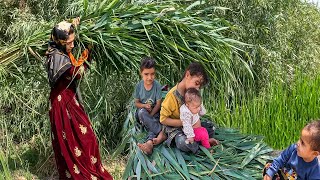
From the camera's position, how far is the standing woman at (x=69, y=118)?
130 inches

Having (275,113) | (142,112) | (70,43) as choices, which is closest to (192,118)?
(142,112)

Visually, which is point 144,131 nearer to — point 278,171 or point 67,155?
point 67,155

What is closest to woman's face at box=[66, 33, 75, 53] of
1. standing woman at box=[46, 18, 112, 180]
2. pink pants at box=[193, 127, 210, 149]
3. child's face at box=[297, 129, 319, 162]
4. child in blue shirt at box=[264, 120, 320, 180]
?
standing woman at box=[46, 18, 112, 180]

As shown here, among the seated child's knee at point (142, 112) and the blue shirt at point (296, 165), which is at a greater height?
the seated child's knee at point (142, 112)

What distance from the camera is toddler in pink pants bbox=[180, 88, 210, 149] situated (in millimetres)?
2930

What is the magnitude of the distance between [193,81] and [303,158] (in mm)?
900

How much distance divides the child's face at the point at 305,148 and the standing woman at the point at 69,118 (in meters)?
1.69

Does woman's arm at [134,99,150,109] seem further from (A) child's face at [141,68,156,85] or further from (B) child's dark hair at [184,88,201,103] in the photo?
(B) child's dark hair at [184,88,201,103]

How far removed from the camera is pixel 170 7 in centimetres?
383

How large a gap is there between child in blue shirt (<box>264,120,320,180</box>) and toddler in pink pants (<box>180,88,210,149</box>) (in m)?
0.62

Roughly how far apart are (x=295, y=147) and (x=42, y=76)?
2056 millimetres

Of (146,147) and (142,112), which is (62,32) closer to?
(142,112)

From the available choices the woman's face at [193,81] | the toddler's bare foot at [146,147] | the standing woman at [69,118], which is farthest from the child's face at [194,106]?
the standing woman at [69,118]

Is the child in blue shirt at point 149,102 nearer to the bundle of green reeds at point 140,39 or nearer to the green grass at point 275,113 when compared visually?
the bundle of green reeds at point 140,39
